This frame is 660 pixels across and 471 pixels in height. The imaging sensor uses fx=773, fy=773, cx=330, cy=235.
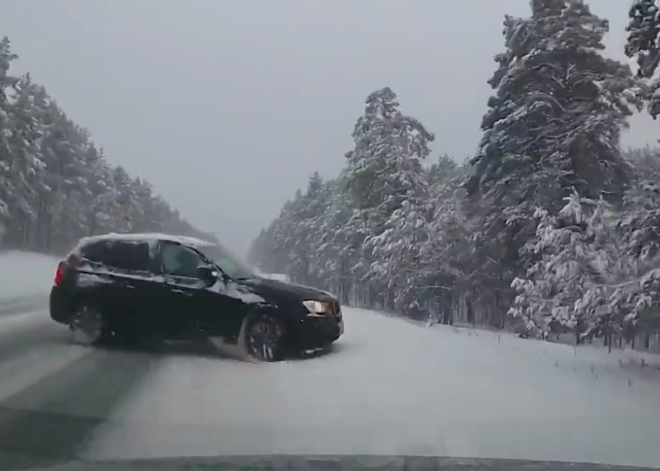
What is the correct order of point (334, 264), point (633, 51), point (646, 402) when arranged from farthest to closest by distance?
point (334, 264) < point (633, 51) < point (646, 402)

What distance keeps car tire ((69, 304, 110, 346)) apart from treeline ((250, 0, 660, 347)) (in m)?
3.98

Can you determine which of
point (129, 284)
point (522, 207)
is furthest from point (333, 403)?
point (522, 207)

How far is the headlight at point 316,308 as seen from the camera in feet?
35.2

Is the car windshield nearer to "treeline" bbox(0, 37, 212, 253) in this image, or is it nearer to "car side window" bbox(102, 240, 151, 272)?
"car side window" bbox(102, 240, 151, 272)

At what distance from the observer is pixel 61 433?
677cm

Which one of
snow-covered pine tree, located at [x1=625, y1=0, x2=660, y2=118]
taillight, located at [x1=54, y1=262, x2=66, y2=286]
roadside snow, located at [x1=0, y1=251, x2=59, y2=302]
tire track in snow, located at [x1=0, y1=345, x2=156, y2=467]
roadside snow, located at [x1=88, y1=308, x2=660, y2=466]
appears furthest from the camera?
roadside snow, located at [x1=0, y1=251, x2=59, y2=302]

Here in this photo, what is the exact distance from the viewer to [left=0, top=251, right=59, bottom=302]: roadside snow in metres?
13.4

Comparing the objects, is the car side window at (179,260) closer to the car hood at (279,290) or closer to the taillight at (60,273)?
the car hood at (279,290)

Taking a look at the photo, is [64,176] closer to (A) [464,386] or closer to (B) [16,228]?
(B) [16,228]

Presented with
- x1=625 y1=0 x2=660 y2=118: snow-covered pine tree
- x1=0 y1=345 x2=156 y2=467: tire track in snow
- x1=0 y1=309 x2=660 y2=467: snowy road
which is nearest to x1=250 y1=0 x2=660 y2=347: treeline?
x1=625 y1=0 x2=660 y2=118: snow-covered pine tree

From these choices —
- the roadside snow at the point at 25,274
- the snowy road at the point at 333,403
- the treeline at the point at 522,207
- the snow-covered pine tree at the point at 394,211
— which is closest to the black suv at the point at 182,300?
the snowy road at the point at 333,403

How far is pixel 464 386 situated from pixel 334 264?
56.6 feet

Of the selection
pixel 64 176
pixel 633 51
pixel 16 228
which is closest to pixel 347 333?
pixel 633 51

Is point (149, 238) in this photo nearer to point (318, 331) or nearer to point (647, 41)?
point (318, 331)
